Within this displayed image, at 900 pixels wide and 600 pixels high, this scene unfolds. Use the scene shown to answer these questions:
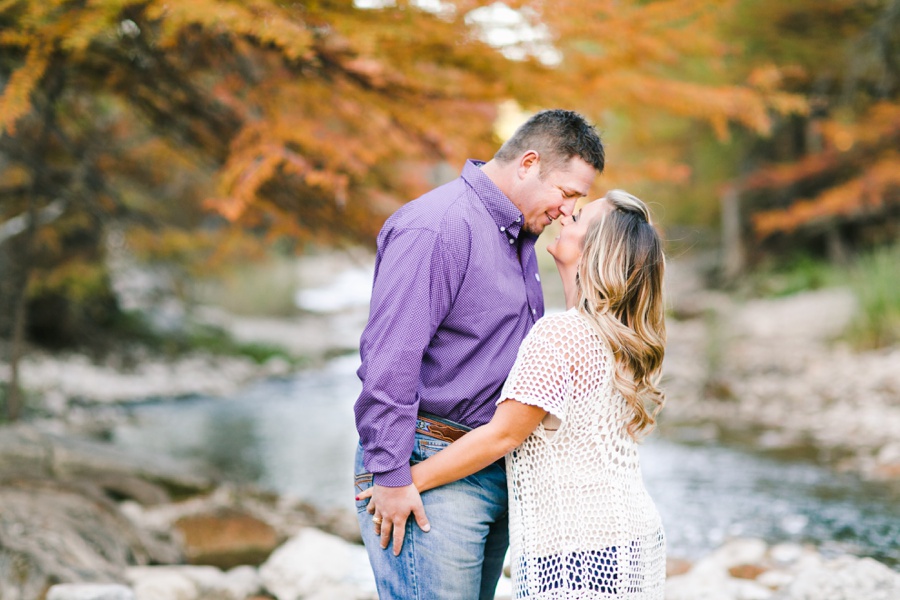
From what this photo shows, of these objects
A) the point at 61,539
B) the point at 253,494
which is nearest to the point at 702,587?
the point at 61,539

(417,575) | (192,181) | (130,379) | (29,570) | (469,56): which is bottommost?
(130,379)

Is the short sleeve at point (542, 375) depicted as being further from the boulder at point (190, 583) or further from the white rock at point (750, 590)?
the boulder at point (190, 583)

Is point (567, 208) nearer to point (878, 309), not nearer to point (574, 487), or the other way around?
point (574, 487)

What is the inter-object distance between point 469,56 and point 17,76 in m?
2.12

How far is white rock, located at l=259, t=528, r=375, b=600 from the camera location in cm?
405

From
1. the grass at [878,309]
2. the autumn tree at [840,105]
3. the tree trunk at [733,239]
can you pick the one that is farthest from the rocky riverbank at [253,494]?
the tree trunk at [733,239]

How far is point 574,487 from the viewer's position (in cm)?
202

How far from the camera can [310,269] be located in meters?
32.0

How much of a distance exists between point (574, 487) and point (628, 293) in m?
0.51

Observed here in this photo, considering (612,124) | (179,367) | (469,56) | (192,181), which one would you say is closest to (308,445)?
(192,181)

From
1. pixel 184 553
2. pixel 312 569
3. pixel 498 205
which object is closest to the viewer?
pixel 498 205

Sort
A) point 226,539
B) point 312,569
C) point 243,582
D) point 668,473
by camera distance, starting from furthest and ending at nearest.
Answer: point 668,473
point 226,539
point 312,569
point 243,582

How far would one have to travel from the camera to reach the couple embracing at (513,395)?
1958 mm

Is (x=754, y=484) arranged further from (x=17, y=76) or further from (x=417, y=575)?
(x=17, y=76)
